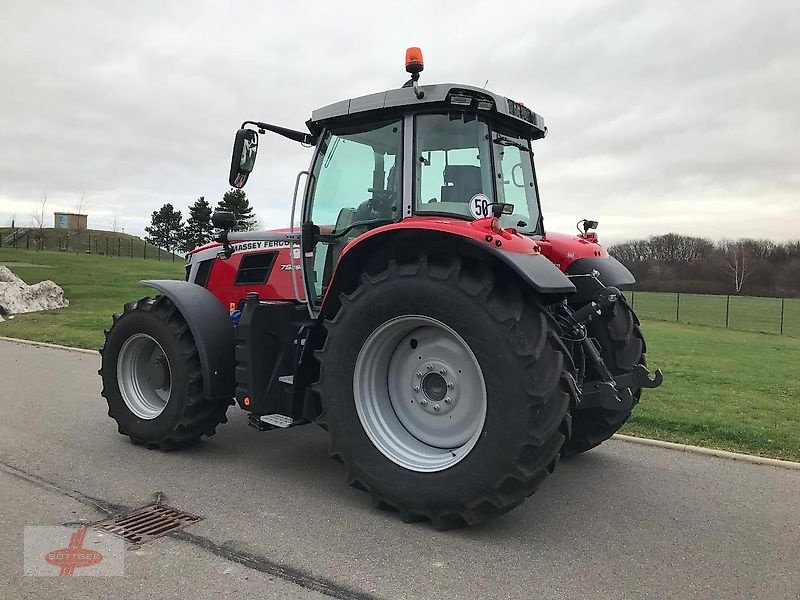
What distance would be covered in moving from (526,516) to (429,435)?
2.65 feet

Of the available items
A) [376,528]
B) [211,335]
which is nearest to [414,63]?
[211,335]

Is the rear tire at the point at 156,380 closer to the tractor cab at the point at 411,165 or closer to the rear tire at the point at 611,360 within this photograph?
the tractor cab at the point at 411,165

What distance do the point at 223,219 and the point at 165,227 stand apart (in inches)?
2982

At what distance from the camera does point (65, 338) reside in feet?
44.2

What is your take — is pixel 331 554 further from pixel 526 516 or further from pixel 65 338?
pixel 65 338

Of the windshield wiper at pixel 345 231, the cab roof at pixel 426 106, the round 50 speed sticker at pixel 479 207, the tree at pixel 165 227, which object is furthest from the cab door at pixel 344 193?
the tree at pixel 165 227

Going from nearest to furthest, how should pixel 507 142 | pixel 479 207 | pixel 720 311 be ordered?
pixel 479 207 → pixel 507 142 → pixel 720 311

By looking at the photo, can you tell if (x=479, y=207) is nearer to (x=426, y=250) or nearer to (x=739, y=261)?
(x=426, y=250)

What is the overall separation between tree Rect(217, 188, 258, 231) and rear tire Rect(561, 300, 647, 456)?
3179mm

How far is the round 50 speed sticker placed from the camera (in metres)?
4.35

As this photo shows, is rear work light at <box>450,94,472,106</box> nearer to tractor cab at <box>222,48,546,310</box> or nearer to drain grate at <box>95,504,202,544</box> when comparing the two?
tractor cab at <box>222,48,546,310</box>

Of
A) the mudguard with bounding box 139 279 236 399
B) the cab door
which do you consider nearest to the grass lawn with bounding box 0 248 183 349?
the mudguard with bounding box 139 279 236 399

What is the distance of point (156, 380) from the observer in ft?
19.1

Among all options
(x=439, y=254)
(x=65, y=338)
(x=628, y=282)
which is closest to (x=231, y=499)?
(x=439, y=254)
